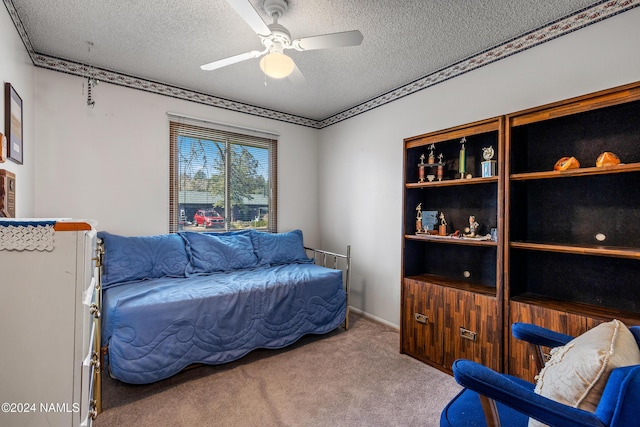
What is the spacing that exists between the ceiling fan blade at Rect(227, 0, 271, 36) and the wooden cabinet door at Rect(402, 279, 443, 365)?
208 centimetres

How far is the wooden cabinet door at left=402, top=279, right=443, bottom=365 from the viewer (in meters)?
2.30

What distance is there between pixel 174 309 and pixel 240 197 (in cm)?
173

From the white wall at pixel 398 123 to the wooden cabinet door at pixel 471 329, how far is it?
859 mm

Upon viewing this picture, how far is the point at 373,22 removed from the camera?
1976 mm

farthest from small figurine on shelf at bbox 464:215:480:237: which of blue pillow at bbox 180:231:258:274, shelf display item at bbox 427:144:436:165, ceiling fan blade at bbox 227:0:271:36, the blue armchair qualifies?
blue pillow at bbox 180:231:258:274

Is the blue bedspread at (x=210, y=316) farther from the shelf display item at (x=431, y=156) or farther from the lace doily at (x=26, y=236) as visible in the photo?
the shelf display item at (x=431, y=156)

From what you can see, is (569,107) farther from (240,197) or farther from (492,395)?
(240,197)

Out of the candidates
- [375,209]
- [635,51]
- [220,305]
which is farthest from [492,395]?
[375,209]

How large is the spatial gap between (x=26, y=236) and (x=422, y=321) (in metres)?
2.41

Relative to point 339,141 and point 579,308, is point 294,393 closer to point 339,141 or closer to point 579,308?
→ point 579,308

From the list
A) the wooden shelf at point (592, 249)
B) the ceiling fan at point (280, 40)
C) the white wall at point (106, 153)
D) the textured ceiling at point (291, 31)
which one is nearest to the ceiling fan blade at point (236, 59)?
the ceiling fan at point (280, 40)

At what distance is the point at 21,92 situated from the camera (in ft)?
6.89

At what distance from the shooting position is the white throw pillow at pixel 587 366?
2.84 ft

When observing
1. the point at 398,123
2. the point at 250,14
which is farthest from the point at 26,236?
the point at 398,123
